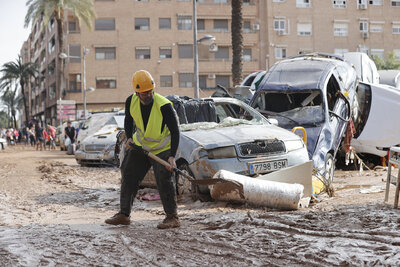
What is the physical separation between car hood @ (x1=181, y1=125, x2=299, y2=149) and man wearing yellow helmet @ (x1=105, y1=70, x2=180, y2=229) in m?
1.54

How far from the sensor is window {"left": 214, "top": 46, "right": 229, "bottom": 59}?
172 feet

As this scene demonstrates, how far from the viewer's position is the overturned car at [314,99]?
1068 centimetres

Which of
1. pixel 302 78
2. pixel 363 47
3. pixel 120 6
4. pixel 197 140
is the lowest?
pixel 197 140

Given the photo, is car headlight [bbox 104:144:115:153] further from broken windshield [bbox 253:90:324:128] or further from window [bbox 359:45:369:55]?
window [bbox 359:45:369:55]

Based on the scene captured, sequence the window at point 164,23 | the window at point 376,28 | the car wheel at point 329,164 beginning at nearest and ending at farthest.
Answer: the car wheel at point 329,164 < the window at point 164,23 < the window at point 376,28

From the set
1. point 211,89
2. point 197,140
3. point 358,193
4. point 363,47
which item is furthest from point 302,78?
point 363,47

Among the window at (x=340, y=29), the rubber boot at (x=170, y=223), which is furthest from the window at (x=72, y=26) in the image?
the rubber boot at (x=170, y=223)

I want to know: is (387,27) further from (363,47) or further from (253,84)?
(253,84)

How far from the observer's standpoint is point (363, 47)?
54.9 m

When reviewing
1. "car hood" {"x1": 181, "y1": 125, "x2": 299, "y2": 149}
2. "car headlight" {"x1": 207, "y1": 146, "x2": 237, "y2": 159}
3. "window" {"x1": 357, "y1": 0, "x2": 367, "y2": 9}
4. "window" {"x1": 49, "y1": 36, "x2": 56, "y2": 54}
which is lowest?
"car headlight" {"x1": 207, "y1": 146, "x2": 237, "y2": 159}

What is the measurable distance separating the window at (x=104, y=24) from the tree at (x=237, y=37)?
31214 mm

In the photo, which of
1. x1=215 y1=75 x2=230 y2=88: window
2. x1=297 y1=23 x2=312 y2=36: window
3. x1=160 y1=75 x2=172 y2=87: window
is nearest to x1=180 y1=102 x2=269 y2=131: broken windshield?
x1=160 y1=75 x2=172 y2=87: window

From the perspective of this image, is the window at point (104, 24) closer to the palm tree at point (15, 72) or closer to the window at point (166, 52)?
the window at point (166, 52)

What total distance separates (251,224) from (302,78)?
6.22 m
